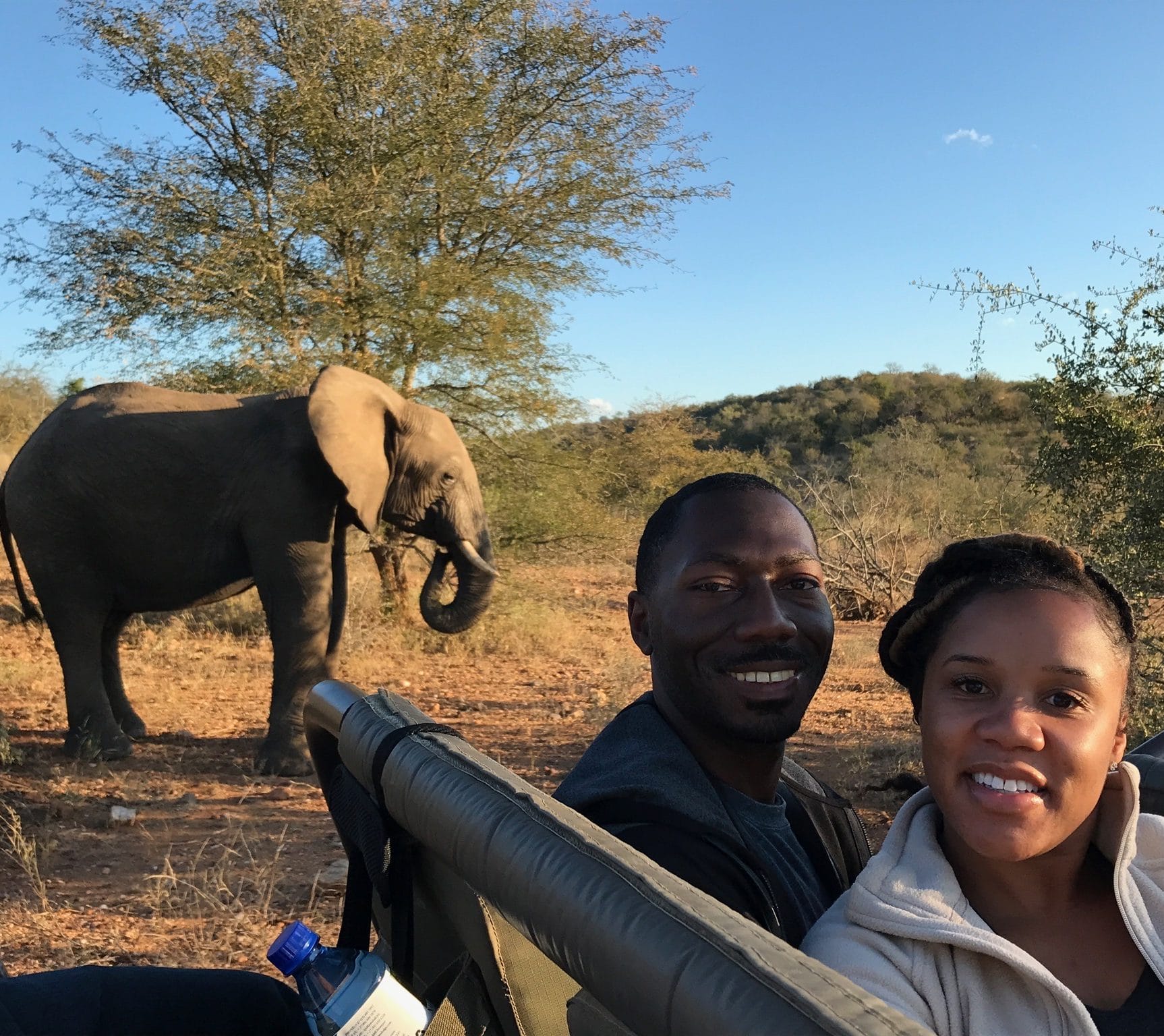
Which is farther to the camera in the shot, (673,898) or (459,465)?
(459,465)

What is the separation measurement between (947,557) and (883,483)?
1627 centimetres

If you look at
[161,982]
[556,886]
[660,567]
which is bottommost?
[161,982]

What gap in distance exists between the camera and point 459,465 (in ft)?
24.2

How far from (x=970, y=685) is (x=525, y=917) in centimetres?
74

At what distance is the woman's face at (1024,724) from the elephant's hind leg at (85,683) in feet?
20.6

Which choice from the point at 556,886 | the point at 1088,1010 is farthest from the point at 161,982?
the point at 1088,1010

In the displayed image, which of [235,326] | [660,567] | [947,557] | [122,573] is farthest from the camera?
[235,326]

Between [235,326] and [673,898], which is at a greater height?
[235,326]

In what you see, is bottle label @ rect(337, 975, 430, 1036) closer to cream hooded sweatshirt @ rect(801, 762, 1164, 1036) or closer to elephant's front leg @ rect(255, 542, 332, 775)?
cream hooded sweatshirt @ rect(801, 762, 1164, 1036)

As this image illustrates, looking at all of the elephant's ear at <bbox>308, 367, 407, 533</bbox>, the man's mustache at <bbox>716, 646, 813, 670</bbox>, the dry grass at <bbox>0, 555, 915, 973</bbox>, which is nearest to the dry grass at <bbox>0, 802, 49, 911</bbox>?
the dry grass at <bbox>0, 555, 915, 973</bbox>

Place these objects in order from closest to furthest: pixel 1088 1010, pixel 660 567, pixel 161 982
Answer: pixel 1088 1010
pixel 161 982
pixel 660 567

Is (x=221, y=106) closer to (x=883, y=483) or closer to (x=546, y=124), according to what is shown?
(x=546, y=124)

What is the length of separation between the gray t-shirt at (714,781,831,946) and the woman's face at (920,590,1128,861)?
0.85 feet

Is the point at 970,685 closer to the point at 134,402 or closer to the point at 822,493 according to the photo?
the point at 134,402
